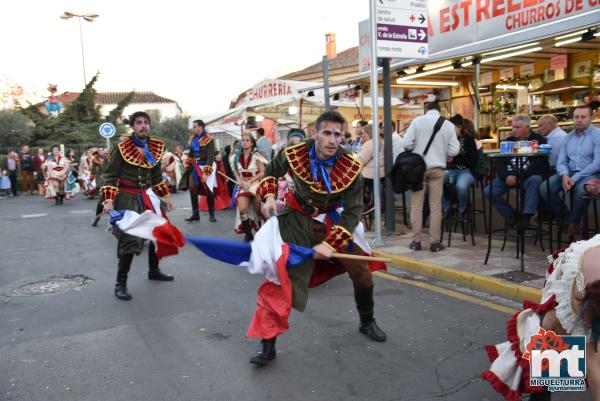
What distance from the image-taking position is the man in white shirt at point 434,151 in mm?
7441

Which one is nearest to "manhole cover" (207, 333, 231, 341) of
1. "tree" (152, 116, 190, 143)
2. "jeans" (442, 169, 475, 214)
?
"jeans" (442, 169, 475, 214)

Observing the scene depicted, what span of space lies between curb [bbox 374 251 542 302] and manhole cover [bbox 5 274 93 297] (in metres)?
3.98

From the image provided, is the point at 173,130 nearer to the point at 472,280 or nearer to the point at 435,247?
the point at 435,247

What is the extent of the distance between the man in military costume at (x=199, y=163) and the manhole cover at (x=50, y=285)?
4400 mm

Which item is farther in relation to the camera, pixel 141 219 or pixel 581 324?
pixel 141 219

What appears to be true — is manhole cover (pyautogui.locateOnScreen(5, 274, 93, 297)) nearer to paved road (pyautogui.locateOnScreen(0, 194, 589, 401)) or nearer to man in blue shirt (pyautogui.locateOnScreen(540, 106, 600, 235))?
paved road (pyautogui.locateOnScreen(0, 194, 589, 401))

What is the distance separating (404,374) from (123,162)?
395 centimetres

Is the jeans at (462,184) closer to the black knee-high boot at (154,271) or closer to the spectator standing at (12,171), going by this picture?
the black knee-high boot at (154,271)

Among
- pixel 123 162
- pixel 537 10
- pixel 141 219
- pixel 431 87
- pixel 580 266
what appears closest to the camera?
pixel 580 266

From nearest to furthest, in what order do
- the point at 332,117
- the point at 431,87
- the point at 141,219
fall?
the point at 332,117 < the point at 141,219 < the point at 431,87

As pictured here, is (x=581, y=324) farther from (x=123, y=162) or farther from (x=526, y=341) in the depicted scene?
(x=123, y=162)

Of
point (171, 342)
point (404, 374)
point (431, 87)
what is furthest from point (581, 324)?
point (431, 87)

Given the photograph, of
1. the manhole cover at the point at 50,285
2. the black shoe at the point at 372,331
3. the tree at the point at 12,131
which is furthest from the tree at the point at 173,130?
the black shoe at the point at 372,331

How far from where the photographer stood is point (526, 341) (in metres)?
2.77
